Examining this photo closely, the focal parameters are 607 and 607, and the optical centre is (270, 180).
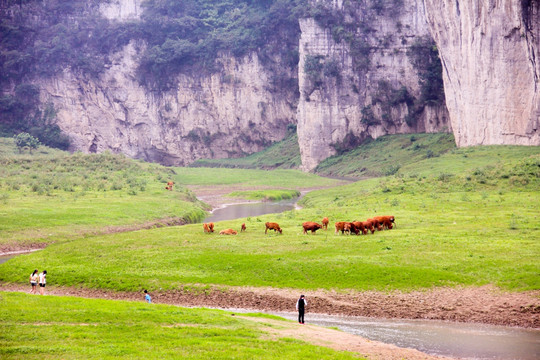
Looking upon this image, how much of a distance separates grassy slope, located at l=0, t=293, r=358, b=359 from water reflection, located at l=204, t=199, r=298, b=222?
1519 inches

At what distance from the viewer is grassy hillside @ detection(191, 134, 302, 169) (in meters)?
144

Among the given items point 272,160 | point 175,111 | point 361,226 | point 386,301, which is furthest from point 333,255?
point 175,111

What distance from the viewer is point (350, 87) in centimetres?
13125

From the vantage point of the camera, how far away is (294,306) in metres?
29.8

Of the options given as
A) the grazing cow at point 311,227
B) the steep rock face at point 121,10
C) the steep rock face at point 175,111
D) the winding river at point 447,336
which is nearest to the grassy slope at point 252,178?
the steep rock face at point 175,111

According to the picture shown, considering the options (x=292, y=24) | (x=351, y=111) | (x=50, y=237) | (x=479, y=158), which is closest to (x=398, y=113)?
(x=351, y=111)

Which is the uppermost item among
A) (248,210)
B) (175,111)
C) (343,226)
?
(175,111)

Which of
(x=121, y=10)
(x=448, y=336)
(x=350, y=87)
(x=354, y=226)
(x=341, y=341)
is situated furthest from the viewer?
(x=121, y=10)

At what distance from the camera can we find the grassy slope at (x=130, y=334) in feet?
62.1

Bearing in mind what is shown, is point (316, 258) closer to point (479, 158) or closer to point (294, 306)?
point (294, 306)

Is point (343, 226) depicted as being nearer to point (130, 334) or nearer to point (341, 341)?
point (341, 341)

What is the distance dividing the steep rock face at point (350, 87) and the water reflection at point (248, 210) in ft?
161

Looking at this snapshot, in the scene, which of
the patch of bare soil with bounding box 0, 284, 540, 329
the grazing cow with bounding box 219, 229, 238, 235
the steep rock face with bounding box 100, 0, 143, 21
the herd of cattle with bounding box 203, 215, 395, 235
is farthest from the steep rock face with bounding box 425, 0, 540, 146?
the steep rock face with bounding box 100, 0, 143, 21

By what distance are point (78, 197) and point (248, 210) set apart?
64.8 feet
